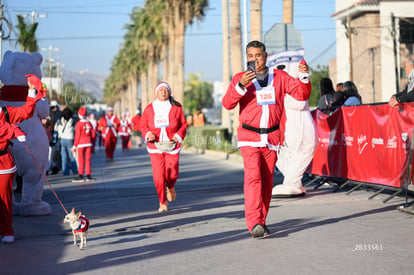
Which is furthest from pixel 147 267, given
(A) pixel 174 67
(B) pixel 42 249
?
(A) pixel 174 67

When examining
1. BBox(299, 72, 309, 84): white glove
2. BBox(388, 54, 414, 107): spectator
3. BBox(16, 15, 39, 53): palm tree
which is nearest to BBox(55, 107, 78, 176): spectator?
BBox(388, 54, 414, 107): spectator

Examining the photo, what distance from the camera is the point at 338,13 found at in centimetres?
6334

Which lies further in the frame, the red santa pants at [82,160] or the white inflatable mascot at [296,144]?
the red santa pants at [82,160]

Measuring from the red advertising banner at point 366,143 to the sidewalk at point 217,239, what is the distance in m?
0.41

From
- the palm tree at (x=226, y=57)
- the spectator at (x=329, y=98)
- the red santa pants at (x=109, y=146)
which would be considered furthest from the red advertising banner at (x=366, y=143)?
the palm tree at (x=226, y=57)

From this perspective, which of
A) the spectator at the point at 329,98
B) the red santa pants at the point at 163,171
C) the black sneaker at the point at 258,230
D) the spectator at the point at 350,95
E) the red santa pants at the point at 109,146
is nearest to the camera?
the black sneaker at the point at 258,230

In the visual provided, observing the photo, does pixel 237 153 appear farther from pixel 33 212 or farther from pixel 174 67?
pixel 174 67

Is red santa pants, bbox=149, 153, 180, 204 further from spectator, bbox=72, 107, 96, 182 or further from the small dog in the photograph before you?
spectator, bbox=72, 107, 96, 182

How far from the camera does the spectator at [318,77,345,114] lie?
14.1 m

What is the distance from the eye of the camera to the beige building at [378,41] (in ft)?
193

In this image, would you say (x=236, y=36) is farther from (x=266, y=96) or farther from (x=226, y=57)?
(x=266, y=96)

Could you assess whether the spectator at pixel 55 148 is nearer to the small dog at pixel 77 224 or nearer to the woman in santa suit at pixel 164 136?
the woman in santa suit at pixel 164 136

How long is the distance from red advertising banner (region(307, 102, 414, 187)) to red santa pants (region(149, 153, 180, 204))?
125 inches

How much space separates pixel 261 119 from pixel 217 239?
4.49 ft
